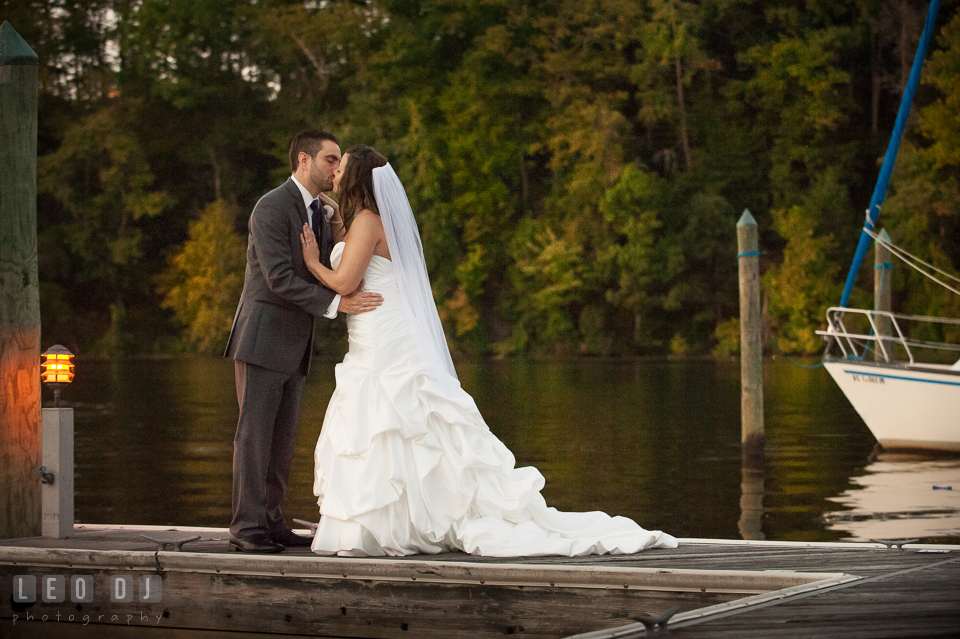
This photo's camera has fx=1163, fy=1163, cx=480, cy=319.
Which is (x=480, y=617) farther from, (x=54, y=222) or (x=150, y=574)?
(x=54, y=222)

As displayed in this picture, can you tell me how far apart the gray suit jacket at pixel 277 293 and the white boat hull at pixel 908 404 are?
1026 cm

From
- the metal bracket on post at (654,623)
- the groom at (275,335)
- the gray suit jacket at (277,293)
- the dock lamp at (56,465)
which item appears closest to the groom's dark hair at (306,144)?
the groom at (275,335)

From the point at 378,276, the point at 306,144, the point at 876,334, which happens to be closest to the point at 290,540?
the point at 378,276

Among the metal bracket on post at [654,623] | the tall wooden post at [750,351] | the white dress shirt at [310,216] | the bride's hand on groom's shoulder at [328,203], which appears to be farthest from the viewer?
the tall wooden post at [750,351]

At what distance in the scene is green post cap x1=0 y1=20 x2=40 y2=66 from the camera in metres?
5.34

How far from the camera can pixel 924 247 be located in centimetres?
3353

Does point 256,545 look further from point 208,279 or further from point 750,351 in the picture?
point 208,279

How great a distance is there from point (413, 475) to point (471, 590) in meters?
0.62

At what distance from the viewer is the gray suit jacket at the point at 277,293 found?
4.73 meters

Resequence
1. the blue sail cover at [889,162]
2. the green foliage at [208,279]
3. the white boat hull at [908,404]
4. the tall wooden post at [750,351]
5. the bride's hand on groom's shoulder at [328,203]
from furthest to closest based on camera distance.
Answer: the green foliage at [208,279] < the blue sail cover at [889,162] < the white boat hull at [908,404] < the tall wooden post at [750,351] < the bride's hand on groom's shoulder at [328,203]

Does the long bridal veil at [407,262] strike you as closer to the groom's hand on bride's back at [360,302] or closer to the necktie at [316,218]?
the groom's hand on bride's back at [360,302]

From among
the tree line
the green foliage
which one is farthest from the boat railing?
the green foliage

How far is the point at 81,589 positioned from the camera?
477 centimetres

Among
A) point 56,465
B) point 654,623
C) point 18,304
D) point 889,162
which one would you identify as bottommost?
point 654,623
